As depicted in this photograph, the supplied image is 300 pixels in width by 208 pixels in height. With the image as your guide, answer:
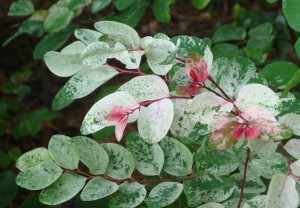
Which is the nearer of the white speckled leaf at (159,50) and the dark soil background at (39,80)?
the white speckled leaf at (159,50)

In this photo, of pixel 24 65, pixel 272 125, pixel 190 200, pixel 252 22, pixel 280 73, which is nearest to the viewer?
pixel 272 125

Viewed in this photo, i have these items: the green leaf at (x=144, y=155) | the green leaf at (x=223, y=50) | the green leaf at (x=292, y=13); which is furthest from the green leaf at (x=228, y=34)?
the green leaf at (x=144, y=155)

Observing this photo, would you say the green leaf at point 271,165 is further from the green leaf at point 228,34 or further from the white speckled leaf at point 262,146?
the green leaf at point 228,34

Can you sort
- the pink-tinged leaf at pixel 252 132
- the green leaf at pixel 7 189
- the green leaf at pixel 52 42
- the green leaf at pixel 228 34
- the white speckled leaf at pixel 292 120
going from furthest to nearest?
1. the green leaf at pixel 228 34
2. the green leaf at pixel 52 42
3. the green leaf at pixel 7 189
4. the white speckled leaf at pixel 292 120
5. the pink-tinged leaf at pixel 252 132

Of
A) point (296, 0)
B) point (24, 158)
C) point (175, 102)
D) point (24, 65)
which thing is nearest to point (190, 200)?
point (175, 102)

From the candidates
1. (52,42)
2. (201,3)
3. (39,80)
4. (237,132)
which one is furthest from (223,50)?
(39,80)

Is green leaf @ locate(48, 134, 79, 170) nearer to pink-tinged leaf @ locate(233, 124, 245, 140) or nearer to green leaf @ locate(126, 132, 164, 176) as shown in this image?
green leaf @ locate(126, 132, 164, 176)

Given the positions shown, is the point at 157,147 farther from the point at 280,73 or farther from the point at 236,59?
the point at 280,73
